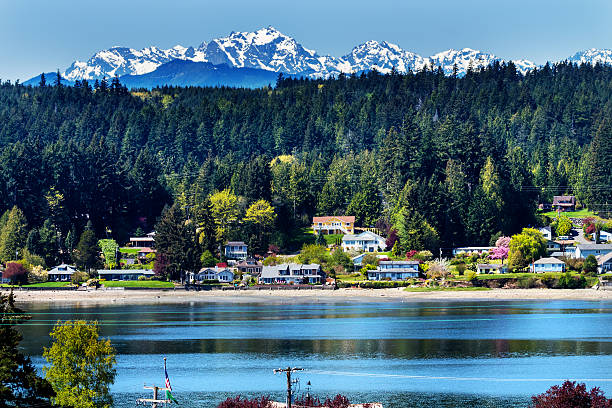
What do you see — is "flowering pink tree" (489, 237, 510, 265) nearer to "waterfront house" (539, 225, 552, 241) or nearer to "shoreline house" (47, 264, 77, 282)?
"waterfront house" (539, 225, 552, 241)

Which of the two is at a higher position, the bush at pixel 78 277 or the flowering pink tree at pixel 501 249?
the flowering pink tree at pixel 501 249

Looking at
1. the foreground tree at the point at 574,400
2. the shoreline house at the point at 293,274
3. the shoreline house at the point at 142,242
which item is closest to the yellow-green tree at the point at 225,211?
the shoreline house at the point at 142,242

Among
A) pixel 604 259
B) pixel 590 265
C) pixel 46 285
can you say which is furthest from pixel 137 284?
pixel 604 259

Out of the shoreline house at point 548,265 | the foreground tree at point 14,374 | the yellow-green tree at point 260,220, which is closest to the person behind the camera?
the foreground tree at point 14,374

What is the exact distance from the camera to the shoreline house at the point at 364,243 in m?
133

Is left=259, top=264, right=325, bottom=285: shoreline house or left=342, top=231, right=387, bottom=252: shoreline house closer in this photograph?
left=259, top=264, right=325, bottom=285: shoreline house

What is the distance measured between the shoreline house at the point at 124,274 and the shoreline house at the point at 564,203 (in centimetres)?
6813

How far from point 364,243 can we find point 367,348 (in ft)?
219

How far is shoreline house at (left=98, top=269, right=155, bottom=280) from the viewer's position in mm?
124812

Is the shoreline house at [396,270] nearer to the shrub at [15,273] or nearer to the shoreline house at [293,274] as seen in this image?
the shoreline house at [293,274]

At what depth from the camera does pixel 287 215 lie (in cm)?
14188

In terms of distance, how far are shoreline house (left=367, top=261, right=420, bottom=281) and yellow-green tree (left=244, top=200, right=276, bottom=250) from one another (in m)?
21.9

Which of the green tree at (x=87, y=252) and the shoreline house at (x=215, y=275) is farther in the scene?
the green tree at (x=87, y=252)

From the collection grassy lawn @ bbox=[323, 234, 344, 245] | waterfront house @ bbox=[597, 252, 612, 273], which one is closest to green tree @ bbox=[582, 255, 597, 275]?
waterfront house @ bbox=[597, 252, 612, 273]
